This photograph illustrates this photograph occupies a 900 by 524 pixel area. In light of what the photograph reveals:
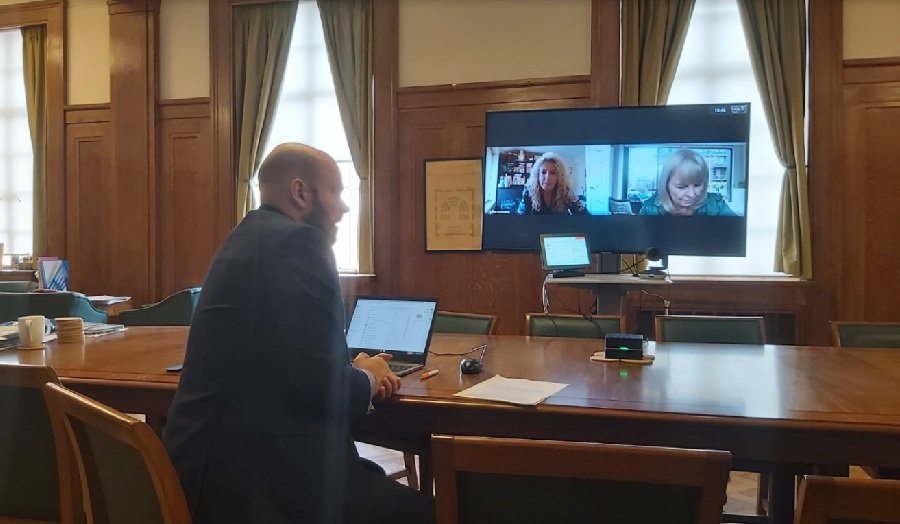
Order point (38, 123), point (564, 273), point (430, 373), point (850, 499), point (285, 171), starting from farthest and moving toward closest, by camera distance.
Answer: point (38, 123) < point (564, 273) < point (430, 373) < point (285, 171) < point (850, 499)

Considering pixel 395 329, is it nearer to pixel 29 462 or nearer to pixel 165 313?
pixel 29 462

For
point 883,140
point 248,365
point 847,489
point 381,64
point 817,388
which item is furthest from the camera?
point 381,64

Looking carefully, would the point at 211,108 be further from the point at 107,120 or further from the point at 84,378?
the point at 84,378

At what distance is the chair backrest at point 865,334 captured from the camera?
283 centimetres

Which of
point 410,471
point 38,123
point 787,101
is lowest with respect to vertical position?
point 410,471

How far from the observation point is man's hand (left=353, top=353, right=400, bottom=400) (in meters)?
1.71

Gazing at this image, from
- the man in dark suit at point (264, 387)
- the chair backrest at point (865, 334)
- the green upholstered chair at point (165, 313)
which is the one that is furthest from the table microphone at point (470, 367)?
the green upholstered chair at point (165, 313)

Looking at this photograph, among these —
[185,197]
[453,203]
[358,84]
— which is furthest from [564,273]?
[185,197]

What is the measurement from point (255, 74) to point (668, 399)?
4807mm

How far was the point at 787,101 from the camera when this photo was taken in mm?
4566

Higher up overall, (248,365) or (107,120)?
(107,120)

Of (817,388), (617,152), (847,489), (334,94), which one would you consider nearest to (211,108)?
(334,94)

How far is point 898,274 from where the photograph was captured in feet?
14.7

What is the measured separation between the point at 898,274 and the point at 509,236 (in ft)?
8.48
